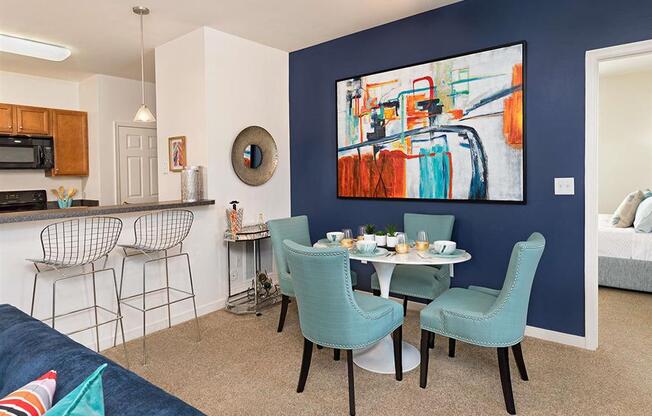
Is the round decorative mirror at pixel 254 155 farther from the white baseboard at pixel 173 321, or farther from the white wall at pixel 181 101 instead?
the white baseboard at pixel 173 321

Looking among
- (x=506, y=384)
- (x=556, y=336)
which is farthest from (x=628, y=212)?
(x=506, y=384)

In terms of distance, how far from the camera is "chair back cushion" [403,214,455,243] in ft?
10.9

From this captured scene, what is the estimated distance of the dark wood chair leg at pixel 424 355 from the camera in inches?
91.8

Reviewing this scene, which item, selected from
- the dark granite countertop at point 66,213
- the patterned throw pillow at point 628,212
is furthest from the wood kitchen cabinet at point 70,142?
the patterned throw pillow at point 628,212

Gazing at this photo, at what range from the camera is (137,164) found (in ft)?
18.6

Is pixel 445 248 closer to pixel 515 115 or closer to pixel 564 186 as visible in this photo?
pixel 564 186

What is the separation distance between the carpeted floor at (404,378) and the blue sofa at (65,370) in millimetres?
1218

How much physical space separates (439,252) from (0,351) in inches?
87.5

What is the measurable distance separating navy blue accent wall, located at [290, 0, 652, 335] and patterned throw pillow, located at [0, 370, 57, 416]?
312 cm

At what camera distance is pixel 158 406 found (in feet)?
2.87

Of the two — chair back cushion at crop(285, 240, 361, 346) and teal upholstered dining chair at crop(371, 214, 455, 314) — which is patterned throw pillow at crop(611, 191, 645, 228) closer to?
teal upholstered dining chair at crop(371, 214, 455, 314)

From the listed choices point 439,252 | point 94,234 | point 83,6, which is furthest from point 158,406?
point 83,6

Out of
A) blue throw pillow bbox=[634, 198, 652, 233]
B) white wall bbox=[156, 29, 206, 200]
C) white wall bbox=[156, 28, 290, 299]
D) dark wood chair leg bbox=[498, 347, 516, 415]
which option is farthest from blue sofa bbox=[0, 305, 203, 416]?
blue throw pillow bbox=[634, 198, 652, 233]

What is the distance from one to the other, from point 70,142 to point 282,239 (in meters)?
3.82
